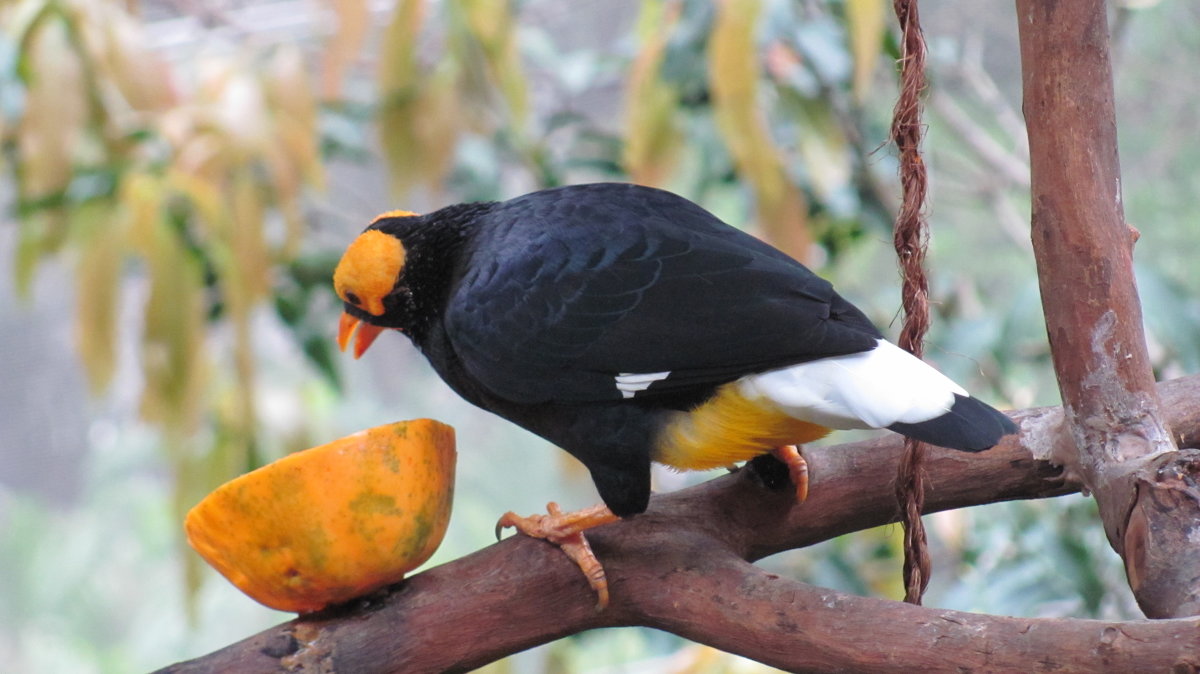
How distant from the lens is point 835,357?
36.9 inches

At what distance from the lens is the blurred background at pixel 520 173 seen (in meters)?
1.67

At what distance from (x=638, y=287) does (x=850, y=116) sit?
3.77 ft

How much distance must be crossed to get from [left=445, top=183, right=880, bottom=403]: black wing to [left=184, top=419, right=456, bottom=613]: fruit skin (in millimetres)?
137

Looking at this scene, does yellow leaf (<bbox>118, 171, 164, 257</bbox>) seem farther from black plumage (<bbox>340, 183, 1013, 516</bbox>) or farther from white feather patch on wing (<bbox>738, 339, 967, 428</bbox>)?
white feather patch on wing (<bbox>738, 339, 967, 428</bbox>)

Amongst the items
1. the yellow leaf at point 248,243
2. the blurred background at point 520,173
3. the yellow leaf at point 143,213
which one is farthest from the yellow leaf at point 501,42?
the yellow leaf at point 143,213

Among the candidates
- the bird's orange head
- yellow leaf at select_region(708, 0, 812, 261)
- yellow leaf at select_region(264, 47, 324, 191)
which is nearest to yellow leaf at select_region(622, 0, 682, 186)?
yellow leaf at select_region(708, 0, 812, 261)

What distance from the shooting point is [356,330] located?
129cm

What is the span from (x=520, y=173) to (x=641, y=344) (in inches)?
65.1

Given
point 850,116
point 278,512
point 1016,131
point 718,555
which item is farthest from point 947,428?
point 1016,131

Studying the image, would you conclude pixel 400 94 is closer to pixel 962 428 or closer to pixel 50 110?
pixel 50 110

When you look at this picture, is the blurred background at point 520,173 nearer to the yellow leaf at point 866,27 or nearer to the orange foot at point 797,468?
the yellow leaf at point 866,27

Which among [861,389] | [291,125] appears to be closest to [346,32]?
[291,125]

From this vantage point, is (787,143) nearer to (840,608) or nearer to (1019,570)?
(1019,570)

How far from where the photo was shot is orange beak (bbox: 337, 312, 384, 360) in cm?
126
